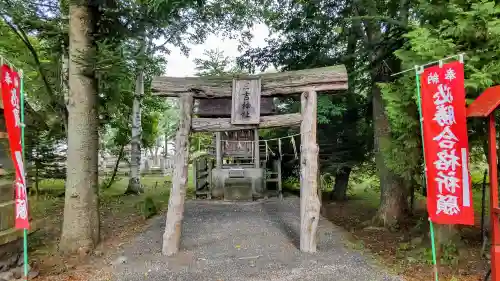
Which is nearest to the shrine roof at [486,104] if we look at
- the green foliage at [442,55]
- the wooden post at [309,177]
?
the green foliage at [442,55]

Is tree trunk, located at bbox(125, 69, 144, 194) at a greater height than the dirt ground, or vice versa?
tree trunk, located at bbox(125, 69, 144, 194)

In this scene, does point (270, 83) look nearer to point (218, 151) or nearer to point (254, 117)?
point (254, 117)

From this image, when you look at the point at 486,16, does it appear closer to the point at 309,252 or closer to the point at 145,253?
the point at 309,252

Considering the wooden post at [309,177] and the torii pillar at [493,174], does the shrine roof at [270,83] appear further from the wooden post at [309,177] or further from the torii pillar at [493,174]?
the torii pillar at [493,174]

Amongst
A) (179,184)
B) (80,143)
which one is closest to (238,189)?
(179,184)

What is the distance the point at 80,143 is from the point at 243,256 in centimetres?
322

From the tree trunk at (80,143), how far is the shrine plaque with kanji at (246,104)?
7.93 feet

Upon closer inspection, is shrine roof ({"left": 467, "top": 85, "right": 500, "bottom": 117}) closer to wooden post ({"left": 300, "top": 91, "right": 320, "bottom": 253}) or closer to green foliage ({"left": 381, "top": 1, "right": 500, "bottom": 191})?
green foliage ({"left": 381, "top": 1, "right": 500, "bottom": 191})

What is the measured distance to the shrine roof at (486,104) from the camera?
11.1 feet

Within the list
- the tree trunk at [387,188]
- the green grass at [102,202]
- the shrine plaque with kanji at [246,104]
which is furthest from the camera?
the green grass at [102,202]

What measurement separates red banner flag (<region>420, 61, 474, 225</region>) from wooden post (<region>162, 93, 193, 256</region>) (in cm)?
355

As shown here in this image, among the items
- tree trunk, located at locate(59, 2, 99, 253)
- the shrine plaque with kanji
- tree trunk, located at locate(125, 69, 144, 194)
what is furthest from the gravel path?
tree trunk, located at locate(125, 69, 144, 194)

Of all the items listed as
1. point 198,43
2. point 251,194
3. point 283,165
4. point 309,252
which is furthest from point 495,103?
point 198,43

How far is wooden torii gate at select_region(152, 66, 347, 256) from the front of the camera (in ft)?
17.9
